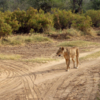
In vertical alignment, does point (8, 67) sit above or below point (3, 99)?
below

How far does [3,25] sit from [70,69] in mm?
12627

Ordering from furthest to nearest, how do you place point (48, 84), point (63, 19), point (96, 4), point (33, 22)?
point (96, 4) < point (63, 19) < point (33, 22) < point (48, 84)

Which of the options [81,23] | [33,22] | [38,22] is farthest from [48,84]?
[81,23]

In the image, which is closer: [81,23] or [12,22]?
[12,22]

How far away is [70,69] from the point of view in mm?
8711

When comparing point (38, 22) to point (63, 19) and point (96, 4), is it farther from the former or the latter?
point (96, 4)

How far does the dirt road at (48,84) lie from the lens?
17.9 feet

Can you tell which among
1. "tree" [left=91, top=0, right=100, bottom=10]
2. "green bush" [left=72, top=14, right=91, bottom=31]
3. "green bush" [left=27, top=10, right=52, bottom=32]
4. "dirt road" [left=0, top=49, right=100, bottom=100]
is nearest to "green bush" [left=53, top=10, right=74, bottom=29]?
"green bush" [left=72, top=14, right=91, bottom=31]

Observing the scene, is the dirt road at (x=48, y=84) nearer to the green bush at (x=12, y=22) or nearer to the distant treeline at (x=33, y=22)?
the distant treeline at (x=33, y=22)

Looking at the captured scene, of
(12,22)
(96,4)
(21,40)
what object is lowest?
(21,40)

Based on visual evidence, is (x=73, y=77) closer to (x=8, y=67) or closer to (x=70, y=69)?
(x=70, y=69)

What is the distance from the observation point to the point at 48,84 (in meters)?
6.62

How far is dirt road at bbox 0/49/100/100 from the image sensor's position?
215 inches

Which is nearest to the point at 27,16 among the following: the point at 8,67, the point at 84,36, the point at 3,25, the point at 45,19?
the point at 45,19
